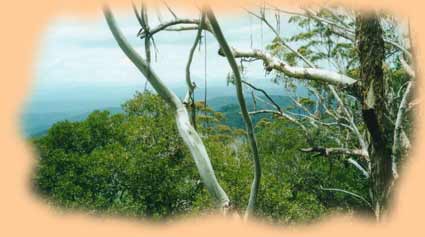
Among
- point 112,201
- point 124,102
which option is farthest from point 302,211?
point 124,102

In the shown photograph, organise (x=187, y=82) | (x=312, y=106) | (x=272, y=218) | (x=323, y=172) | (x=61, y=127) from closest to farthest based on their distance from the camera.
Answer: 1. (x=187, y=82)
2. (x=272, y=218)
3. (x=312, y=106)
4. (x=323, y=172)
5. (x=61, y=127)

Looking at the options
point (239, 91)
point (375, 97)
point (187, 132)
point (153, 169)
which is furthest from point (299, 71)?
point (153, 169)

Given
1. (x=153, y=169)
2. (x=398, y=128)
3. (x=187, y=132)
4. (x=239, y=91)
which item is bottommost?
(x=153, y=169)

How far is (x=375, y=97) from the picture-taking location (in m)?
3.57

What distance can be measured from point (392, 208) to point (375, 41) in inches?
49.4

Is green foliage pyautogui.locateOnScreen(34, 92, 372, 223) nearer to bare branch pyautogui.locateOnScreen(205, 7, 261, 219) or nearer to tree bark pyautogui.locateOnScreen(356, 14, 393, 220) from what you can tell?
tree bark pyautogui.locateOnScreen(356, 14, 393, 220)

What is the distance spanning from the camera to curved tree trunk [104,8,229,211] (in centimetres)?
202

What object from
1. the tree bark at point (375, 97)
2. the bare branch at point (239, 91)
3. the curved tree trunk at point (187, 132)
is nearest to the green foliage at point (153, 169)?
the tree bark at point (375, 97)

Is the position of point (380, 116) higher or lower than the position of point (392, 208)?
higher

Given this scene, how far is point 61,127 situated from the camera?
16.8 metres

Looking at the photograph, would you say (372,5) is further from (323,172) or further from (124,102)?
(124,102)

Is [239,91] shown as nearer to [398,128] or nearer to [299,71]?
[299,71]

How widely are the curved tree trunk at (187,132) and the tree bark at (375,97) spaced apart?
1874 mm

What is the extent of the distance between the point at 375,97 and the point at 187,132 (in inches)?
78.4
